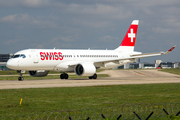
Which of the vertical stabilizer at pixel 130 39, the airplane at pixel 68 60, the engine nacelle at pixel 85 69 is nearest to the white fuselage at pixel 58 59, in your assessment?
the airplane at pixel 68 60

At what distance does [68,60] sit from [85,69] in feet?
14.3

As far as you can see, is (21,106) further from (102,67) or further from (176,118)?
(102,67)

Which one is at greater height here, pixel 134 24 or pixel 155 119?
pixel 134 24

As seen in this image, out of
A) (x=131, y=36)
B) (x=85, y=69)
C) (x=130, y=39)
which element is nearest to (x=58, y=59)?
(x=85, y=69)

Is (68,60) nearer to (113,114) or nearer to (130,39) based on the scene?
(130,39)

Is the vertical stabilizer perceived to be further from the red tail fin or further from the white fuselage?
the white fuselage

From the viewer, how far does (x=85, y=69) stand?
147ft

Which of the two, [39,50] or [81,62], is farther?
[81,62]

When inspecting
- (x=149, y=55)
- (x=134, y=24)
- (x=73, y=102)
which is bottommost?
(x=73, y=102)

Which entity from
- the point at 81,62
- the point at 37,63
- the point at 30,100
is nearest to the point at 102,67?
the point at 81,62

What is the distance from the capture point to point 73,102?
2033 cm

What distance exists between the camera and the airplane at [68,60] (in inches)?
1697

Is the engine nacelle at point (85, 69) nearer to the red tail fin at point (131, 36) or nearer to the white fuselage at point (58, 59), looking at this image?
the white fuselage at point (58, 59)

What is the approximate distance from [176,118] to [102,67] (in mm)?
38410
